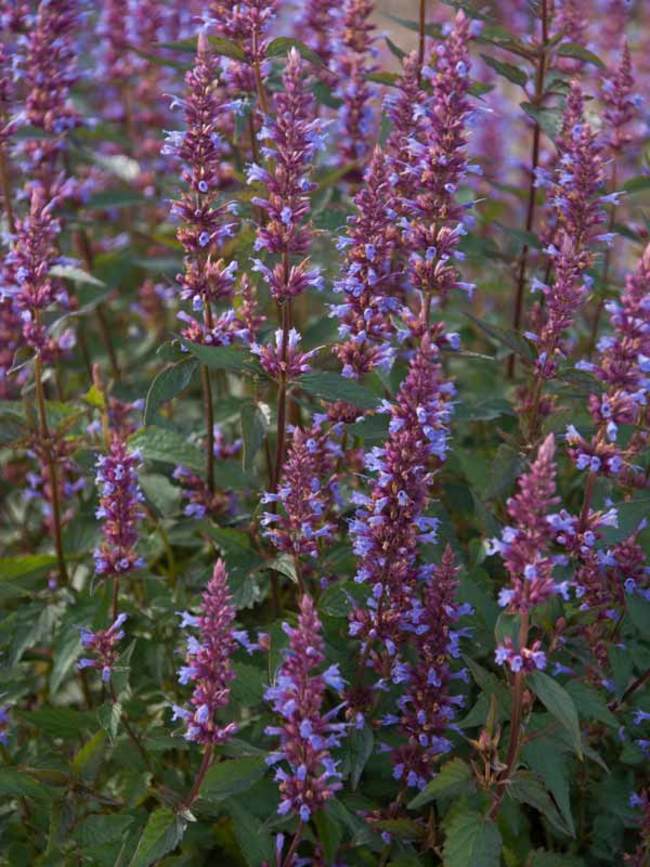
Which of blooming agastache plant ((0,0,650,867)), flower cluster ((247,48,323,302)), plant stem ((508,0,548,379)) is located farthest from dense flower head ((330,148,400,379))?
plant stem ((508,0,548,379))

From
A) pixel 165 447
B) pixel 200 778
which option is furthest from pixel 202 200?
pixel 200 778

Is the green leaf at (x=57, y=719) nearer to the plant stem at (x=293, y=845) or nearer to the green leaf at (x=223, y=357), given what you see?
the plant stem at (x=293, y=845)

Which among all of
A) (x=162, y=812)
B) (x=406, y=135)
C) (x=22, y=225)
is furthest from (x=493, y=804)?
(x=22, y=225)

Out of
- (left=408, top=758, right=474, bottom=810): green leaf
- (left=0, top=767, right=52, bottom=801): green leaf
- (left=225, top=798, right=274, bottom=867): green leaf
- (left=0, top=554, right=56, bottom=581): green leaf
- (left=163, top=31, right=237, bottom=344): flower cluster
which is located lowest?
(left=225, top=798, right=274, bottom=867): green leaf

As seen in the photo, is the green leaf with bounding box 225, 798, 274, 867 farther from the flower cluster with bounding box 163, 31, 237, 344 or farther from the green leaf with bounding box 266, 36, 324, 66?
the green leaf with bounding box 266, 36, 324, 66

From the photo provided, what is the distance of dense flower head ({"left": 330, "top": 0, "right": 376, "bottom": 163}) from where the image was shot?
16.3ft

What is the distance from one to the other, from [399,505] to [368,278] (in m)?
0.87

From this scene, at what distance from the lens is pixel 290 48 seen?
13.1 ft

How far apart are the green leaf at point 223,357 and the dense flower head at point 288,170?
25 centimetres

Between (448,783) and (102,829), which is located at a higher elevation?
(448,783)

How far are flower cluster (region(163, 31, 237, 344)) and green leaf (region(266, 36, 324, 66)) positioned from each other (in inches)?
15.9

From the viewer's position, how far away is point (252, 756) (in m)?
3.24

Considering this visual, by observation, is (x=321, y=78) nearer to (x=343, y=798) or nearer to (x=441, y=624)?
(x=441, y=624)

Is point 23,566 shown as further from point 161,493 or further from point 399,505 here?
point 399,505
